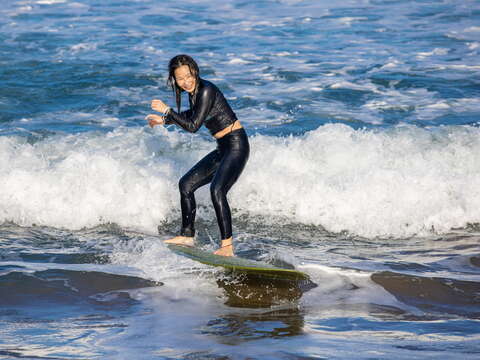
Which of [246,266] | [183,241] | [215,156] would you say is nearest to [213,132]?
[215,156]

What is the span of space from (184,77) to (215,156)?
3.39 feet

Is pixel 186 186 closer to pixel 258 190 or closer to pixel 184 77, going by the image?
pixel 184 77

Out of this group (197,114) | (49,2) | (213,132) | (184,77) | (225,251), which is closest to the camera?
(184,77)

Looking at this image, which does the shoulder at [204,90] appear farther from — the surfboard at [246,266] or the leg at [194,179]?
the surfboard at [246,266]

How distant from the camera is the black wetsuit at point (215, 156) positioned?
21.2ft

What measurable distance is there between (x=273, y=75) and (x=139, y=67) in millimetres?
3021

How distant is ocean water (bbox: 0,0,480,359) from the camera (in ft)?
17.7

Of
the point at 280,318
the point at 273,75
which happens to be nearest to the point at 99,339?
the point at 280,318

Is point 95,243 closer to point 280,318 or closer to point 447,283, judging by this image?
point 280,318

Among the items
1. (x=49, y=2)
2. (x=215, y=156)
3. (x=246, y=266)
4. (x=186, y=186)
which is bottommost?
(x=246, y=266)

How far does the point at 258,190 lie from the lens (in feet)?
31.1

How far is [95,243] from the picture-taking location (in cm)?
784

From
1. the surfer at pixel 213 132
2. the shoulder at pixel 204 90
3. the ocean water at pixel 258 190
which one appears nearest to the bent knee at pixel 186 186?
the surfer at pixel 213 132

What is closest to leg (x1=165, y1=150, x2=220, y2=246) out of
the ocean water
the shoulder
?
the ocean water
